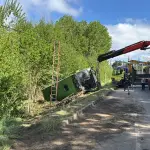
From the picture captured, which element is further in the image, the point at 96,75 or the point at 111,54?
the point at 96,75

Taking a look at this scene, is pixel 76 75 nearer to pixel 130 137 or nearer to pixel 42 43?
pixel 42 43

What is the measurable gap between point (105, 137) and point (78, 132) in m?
0.95

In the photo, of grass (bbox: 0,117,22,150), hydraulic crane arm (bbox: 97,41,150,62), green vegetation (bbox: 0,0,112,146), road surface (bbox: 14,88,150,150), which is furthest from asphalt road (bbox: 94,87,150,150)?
hydraulic crane arm (bbox: 97,41,150,62)

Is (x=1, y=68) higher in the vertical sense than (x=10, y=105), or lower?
higher

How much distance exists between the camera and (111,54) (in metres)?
23.7

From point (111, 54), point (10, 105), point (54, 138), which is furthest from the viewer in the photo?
point (111, 54)

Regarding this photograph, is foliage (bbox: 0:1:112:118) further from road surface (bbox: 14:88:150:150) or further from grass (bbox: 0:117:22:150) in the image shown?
road surface (bbox: 14:88:150:150)

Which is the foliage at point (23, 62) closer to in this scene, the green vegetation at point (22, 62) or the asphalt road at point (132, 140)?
the green vegetation at point (22, 62)

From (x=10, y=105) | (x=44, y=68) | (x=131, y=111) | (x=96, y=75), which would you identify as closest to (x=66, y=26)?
(x=96, y=75)

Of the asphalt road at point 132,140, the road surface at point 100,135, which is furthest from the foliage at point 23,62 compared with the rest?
the asphalt road at point 132,140

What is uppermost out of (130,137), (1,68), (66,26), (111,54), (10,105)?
(66,26)

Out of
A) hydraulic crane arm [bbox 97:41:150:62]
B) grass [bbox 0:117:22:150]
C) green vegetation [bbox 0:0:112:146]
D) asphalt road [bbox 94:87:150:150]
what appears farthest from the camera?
hydraulic crane arm [bbox 97:41:150:62]

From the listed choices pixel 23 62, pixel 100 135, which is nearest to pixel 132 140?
pixel 100 135

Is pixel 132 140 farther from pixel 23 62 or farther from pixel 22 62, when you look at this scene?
pixel 23 62
